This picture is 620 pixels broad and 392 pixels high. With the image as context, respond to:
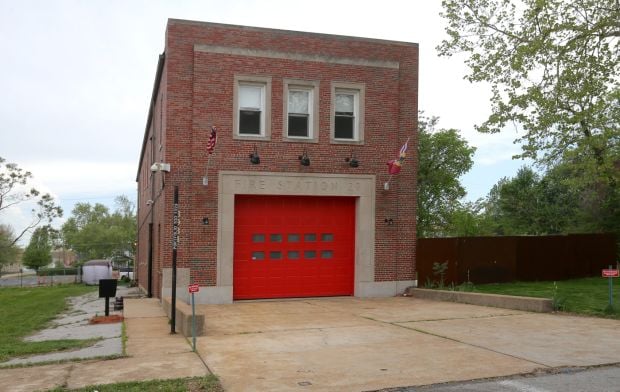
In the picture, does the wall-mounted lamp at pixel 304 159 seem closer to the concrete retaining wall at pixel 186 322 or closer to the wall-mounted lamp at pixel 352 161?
the wall-mounted lamp at pixel 352 161

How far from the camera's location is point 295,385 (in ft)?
23.6

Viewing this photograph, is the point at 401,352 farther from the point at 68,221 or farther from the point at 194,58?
the point at 68,221

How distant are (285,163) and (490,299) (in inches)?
263

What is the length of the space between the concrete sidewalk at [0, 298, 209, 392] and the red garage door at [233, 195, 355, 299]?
21.9 feet

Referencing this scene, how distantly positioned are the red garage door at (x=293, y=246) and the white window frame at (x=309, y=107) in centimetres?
175

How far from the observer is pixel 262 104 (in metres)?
17.3

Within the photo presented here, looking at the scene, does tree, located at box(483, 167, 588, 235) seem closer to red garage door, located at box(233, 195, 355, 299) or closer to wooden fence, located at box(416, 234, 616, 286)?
wooden fence, located at box(416, 234, 616, 286)

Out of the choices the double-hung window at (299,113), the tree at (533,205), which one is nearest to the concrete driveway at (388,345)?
the double-hung window at (299,113)

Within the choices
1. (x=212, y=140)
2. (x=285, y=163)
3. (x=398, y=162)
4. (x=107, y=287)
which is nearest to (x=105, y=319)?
(x=107, y=287)

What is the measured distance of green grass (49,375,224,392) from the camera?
6.99m

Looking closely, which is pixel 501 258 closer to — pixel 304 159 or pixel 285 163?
pixel 304 159

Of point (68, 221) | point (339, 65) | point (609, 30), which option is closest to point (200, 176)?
point (339, 65)

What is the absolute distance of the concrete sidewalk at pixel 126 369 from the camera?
746cm

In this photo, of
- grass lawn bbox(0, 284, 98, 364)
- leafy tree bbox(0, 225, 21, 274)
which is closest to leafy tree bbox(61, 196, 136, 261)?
leafy tree bbox(0, 225, 21, 274)
